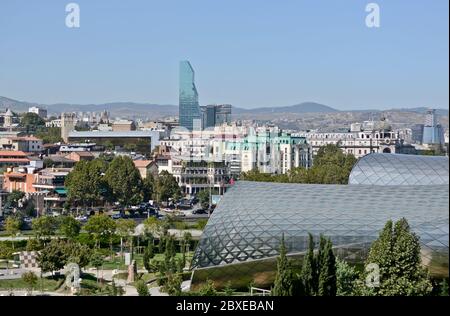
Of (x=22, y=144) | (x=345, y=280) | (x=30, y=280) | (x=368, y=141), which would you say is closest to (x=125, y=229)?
(x=30, y=280)

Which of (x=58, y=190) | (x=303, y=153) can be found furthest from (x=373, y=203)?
(x=303, y=153)

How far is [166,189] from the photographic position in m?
39.7

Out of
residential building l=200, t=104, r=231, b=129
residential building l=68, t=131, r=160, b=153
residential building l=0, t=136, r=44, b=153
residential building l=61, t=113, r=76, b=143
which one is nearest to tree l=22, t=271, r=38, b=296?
residential building l=0, t=136, r=44, b=153

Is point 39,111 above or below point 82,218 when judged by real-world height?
above

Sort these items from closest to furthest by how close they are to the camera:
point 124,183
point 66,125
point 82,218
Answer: point 82,218 → point 124,183 → point 66,125

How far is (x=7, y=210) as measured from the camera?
1441 inches

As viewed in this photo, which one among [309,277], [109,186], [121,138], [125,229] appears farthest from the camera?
[121,138]

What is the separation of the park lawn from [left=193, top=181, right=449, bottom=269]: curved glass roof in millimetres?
2558

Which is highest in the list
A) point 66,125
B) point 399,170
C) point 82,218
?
point 66,125

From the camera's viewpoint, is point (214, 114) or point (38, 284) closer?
→ point (38, 284)

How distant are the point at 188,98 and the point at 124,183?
34.5m

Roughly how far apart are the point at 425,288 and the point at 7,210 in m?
25.3

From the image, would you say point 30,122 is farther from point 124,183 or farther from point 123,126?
point 124,183
